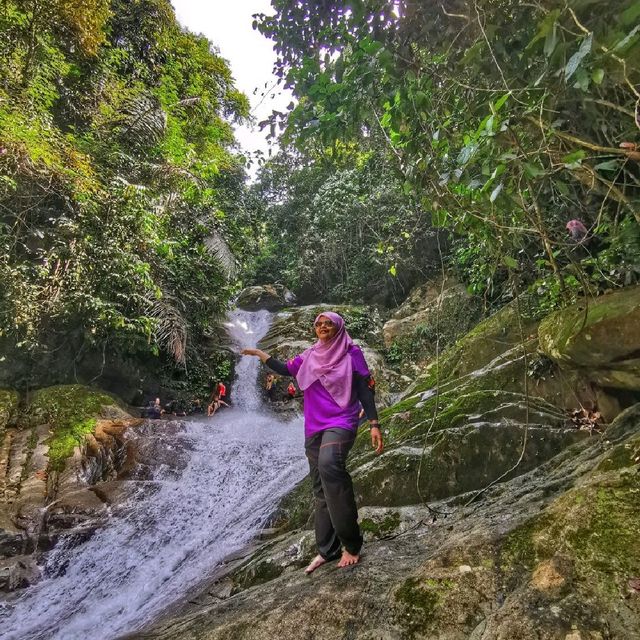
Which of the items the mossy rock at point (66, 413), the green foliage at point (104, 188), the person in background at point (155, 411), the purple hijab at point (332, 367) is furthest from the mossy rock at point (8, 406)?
the purple hijab at point (332, 367)

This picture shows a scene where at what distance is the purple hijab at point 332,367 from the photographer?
9.93 feet

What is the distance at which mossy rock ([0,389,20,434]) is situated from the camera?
753 centimetres

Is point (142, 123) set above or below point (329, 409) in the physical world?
above

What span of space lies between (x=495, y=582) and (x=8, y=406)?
8583mm

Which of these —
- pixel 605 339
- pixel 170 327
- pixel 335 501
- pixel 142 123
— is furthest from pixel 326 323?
pixel 142 123

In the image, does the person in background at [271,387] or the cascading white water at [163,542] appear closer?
the cascading white water at [163,542]

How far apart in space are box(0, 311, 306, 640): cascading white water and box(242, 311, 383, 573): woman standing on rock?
2.17 meters

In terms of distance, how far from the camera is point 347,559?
2.77 meters

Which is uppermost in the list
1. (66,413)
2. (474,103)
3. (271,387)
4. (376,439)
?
(271,387)

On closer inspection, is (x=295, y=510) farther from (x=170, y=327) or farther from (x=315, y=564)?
(x=170, y=327)

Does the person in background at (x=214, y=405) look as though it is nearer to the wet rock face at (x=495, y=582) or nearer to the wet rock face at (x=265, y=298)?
the wet rock face at (x=265, y=298)

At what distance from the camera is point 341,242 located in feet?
60.9

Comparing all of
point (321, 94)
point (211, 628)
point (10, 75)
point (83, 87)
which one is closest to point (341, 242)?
point (83, 87)

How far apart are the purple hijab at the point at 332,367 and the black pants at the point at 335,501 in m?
0.26
